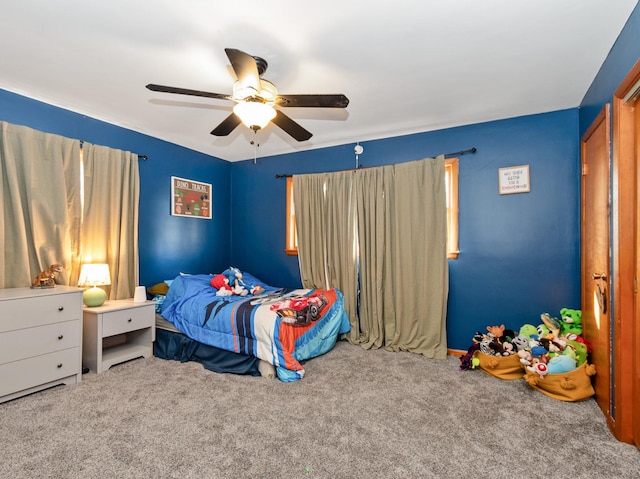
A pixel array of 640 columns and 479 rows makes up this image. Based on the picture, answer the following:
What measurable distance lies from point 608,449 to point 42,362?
12.1ft

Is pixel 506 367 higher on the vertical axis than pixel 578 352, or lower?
lower

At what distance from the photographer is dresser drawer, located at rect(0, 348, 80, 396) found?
2230mm

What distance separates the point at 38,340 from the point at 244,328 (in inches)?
58.2

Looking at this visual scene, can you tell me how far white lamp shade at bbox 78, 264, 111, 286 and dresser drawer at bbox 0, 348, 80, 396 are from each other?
1.99 ft

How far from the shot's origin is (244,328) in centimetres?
280

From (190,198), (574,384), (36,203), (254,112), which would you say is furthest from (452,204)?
(36,203)

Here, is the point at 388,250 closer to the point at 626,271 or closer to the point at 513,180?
→ the point at 513,180

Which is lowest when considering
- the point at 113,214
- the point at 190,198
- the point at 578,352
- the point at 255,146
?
the point at 578,352

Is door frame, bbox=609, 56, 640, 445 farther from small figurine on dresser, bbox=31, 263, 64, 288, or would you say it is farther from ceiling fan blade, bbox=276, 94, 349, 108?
small figurine on dresser, bbox=31, 263, 64, 288

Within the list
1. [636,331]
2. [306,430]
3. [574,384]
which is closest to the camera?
[636,331]

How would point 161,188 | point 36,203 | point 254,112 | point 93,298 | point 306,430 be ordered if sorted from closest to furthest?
point 306,430, point 254,112, point 36,203, point 93,298, point 161,188

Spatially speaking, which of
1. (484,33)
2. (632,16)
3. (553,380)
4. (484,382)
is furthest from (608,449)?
(484,33)

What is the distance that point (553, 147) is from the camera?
3.03 metres

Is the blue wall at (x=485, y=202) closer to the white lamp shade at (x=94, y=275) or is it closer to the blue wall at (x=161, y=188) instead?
the blue wall at (x=161, y=188)
